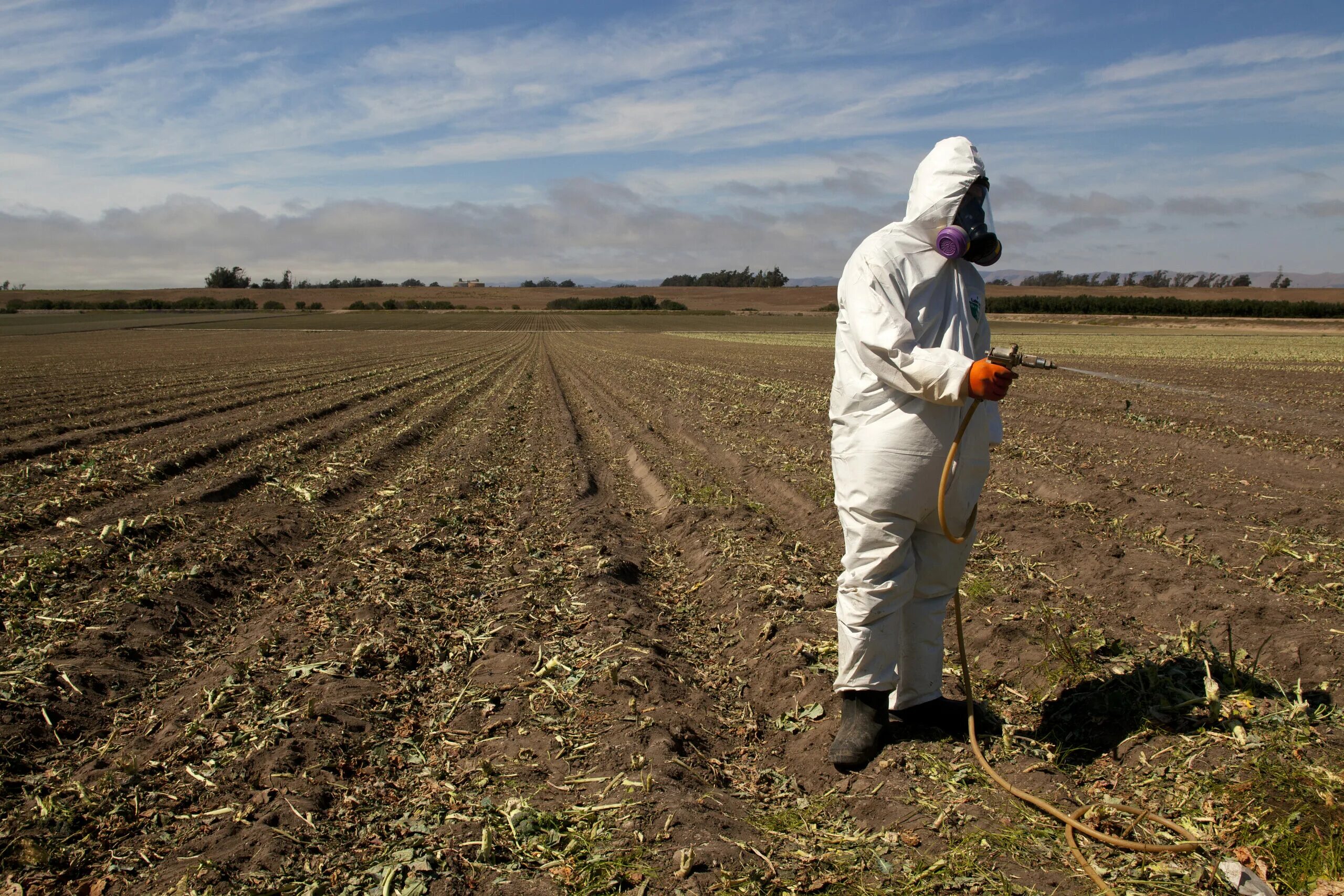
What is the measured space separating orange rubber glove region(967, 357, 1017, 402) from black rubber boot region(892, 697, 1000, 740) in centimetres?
161

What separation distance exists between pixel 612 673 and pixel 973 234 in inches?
117

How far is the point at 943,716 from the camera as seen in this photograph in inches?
154

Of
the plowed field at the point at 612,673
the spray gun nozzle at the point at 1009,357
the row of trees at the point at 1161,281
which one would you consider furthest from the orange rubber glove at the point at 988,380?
the row of trees at the point at 1161,281

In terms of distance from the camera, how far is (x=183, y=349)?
38.8 meters

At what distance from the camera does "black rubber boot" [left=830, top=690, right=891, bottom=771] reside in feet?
12.0

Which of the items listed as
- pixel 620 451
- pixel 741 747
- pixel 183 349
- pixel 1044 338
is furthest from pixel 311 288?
pixel 741 747

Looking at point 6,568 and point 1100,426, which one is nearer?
point 6,568

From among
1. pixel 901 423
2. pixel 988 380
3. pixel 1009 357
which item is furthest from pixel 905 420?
pixel 1009 357

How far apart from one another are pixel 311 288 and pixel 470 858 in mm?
147770

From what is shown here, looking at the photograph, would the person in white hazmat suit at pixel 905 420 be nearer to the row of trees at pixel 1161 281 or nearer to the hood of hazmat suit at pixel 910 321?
the hood of hazmat suit at pixel 910 321

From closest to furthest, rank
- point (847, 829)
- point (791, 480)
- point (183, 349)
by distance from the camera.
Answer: point (847, 829) → point (791, 480) → point (183, 349)

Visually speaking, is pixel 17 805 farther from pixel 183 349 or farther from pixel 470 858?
pixel 183 349

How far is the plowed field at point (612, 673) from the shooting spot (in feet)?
10.1

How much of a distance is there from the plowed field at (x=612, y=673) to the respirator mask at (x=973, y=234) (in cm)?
83
